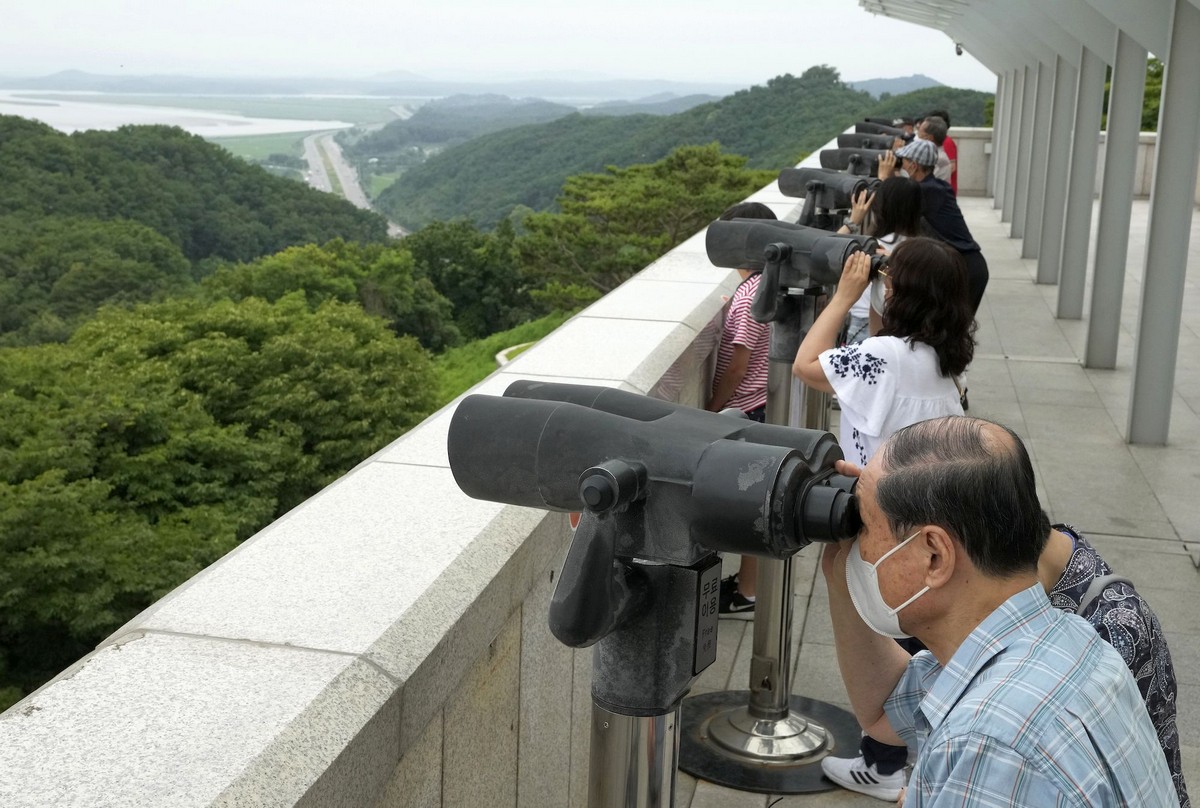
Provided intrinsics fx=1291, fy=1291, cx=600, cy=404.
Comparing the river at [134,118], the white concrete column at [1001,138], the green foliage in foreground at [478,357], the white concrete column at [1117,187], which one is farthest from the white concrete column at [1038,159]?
the river at [134,118]

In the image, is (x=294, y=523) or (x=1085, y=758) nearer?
(x=1085, y=758)

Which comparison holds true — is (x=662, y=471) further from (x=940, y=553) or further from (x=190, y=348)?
(x=190, y=348)

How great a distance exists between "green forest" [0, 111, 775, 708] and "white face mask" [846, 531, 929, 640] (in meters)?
22.4

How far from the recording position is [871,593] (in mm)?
1773

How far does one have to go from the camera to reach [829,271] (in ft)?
11.9

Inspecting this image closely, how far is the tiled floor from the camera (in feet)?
15.5

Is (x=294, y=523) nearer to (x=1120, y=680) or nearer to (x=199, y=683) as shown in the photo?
(x=199, y=683)

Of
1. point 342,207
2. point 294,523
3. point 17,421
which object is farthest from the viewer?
point 342,207

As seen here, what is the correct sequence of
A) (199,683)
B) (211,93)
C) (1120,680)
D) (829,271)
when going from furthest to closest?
(211,93) → (829,271) → (199,683) → (1120,680)

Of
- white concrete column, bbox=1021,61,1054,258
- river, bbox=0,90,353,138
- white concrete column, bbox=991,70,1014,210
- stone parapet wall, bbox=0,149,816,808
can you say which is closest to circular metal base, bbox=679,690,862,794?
stone parapet wall, bbox=0,149,816,808

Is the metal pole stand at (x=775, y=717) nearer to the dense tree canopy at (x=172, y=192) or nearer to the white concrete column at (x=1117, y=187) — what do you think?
the white concrete column at (x=1117, y=187)

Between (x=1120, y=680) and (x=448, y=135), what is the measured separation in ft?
474

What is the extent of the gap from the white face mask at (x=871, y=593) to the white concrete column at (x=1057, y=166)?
1254 centimetres

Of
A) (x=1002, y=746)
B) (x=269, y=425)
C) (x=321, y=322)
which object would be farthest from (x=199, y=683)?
(x=321, y=322)
